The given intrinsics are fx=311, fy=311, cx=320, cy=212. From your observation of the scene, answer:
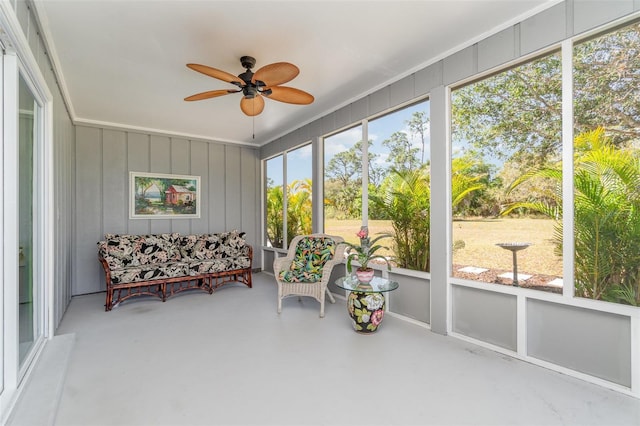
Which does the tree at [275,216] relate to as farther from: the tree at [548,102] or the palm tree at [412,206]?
the tree at [548,102]

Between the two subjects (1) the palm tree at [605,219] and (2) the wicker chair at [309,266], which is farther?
(2) the wicker chair at [309,266]

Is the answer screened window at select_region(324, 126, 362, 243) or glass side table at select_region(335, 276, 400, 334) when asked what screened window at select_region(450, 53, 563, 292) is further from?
screened window at select_region(324, 126, 362, 243)

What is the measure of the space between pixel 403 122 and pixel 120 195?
4486mm

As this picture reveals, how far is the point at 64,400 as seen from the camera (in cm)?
195

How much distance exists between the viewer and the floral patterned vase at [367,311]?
298 centimetres

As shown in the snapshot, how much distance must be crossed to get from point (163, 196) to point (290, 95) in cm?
355

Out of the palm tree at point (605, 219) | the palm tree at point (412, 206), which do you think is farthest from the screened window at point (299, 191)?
the palm tree at point (605, 219)

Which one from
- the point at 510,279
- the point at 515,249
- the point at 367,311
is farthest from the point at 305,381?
the point at 515,249

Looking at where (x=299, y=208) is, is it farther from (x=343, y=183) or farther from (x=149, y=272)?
(x=149, y=272)

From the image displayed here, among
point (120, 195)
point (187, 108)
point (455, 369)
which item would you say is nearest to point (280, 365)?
point (455, 369)

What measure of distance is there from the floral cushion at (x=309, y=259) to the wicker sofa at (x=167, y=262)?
4.11ft

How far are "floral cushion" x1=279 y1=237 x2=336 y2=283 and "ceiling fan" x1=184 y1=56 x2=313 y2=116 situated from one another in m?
1.83

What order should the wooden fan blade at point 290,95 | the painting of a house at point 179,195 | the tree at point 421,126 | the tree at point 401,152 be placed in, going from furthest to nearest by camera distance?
1. the painting of a house at point 179,195
2. the tree at point 401,152
3. the tree at point 421,126
4. the wooden fan blade at point 290,95

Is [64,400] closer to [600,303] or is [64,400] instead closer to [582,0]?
[600,303]
